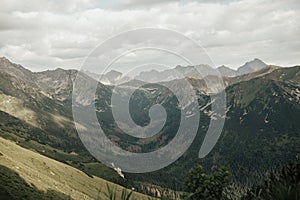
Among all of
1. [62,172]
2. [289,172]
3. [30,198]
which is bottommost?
[62,172]

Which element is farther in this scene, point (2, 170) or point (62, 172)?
point (62, 172)

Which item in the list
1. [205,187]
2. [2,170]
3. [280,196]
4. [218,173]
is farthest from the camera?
[2,170]

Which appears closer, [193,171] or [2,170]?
[193,171]

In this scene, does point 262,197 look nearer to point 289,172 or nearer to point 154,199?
point 154,199

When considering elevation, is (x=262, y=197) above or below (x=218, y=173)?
above

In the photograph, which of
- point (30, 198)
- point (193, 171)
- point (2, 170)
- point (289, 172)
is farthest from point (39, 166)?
point (289, 172)

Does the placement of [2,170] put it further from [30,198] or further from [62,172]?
[62,172]

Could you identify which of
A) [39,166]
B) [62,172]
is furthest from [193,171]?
[62,172]

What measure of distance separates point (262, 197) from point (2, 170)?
94493mm

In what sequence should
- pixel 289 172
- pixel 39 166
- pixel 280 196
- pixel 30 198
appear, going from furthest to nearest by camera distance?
1. pixel 39 166
2. pixel 30 198
3. pixel 289 172
4. pixel 280 196

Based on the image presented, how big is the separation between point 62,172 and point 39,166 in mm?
24297

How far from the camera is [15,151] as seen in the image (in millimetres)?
141250

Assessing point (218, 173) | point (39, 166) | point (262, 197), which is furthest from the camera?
point (39, 166)

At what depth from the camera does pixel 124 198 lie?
959 centimetres
